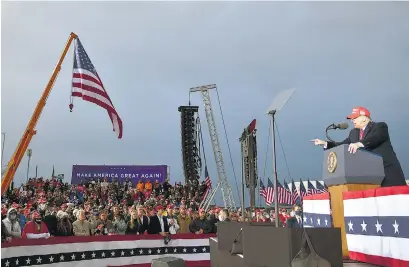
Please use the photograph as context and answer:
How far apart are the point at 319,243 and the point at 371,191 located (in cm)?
158

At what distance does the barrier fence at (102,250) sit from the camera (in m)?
9.20

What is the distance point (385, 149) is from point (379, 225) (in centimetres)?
188

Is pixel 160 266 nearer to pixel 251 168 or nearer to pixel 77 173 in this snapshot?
pixel 251 168

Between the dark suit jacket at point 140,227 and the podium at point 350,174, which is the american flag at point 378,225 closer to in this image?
the podium at point 350,174

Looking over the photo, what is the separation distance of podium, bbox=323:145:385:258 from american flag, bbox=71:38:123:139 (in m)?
9.85

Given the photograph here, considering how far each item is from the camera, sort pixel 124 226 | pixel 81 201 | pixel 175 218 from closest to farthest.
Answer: pixel 124 226
pixel 175 218
pixel 81 201

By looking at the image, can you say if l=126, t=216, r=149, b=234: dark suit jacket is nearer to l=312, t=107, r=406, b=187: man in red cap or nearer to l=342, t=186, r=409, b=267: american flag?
l=312, t=107, r=406, b=187: man in red cap

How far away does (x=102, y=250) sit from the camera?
455 inches

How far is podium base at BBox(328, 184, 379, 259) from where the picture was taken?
6.12 meters

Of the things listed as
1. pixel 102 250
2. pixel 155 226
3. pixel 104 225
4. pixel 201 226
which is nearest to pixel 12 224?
pixel 102 250

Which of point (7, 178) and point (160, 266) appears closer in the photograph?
point (160, 266)

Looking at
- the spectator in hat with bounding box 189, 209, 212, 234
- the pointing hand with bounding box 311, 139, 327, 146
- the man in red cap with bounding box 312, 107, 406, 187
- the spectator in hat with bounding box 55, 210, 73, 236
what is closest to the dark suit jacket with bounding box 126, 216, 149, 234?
the spectator in hat with bounding box 189, 209, 212, 234

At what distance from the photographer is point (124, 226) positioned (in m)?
13.0

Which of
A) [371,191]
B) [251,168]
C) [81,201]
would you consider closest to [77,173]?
[81,201]
